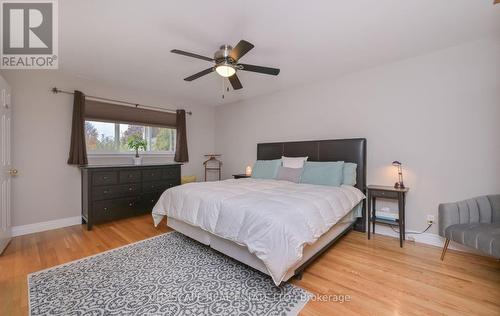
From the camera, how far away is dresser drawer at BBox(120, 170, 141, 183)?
3644 millimetres

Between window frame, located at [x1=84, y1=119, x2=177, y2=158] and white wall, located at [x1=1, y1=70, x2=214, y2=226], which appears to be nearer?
white wall, located at [x1=1, y1=70, x2=214, y2=226]

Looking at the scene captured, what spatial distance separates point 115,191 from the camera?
357 centimetres

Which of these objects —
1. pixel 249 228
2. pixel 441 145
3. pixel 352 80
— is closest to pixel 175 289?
pixel 249 228

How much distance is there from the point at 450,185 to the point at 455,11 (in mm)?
1908

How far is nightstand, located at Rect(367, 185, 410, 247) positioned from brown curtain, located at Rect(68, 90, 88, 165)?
14.6ft

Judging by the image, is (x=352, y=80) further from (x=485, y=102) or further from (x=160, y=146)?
(x=160, y=146)

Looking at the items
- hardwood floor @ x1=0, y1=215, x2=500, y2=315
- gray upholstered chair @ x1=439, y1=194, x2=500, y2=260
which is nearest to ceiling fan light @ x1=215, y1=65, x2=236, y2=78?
hardwood floor @ x1=0, y1=215, x2=500, y2=315

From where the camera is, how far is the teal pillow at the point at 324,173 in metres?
3.11

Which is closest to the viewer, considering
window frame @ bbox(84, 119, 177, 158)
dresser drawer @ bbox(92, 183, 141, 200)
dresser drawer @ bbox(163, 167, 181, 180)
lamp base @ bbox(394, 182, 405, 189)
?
lamp base @ bbox(394, 182, 405, 189)

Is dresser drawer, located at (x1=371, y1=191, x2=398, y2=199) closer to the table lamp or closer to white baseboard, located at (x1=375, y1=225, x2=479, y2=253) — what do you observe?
the table lamp

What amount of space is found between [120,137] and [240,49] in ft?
10.6

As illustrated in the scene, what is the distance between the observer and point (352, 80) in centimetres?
344

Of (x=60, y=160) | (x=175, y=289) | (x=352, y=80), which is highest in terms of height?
(x=352, y=80)

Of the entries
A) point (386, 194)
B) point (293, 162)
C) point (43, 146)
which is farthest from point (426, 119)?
point (43, 146)
